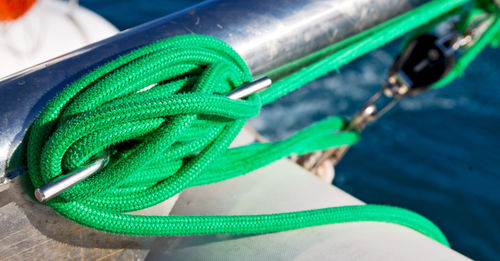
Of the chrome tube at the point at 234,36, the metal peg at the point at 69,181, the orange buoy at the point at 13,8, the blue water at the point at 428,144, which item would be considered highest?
the chrome tube at the point at 234,36

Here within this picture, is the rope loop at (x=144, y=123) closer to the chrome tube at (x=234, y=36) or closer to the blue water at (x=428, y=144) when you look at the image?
the chrome tube at (x=234, y=36)

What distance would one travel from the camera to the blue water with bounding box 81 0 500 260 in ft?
7.22

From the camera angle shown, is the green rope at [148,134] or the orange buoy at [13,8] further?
the orange buoy at [13,8]

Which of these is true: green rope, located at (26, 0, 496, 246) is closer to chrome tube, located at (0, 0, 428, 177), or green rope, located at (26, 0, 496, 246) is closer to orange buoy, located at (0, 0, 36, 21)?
chrome tube, located at (0, 0, 428, 177)

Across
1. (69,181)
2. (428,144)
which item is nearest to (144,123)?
(69,181)

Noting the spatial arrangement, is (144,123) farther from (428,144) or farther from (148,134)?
(428,144)

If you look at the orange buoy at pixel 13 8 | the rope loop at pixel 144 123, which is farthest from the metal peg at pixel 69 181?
the orange buoy at pixel 13 8

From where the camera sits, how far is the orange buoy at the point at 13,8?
4.59ft

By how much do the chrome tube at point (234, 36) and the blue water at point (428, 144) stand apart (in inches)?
52.1

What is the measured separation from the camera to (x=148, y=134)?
2.24 feet

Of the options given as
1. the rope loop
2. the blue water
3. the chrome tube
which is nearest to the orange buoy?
the chrome tube

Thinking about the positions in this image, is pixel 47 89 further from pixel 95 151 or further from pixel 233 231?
pixel 233 231

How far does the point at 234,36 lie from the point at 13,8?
91cm

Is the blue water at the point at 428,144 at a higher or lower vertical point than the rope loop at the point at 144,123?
lower
